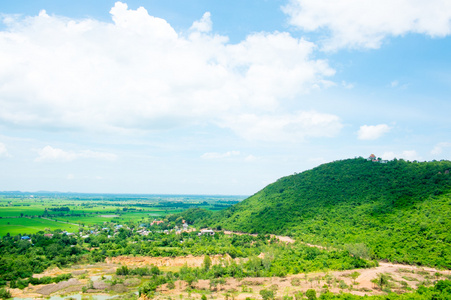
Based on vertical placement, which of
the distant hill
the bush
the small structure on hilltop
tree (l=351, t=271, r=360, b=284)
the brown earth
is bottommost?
the brown earth

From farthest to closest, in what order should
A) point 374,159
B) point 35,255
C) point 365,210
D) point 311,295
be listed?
point 374,159 → point 365,210 → point 35,255 → point 311,295

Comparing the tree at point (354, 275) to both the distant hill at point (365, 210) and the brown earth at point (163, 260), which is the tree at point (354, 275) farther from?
the brown earth at point (163, 260)

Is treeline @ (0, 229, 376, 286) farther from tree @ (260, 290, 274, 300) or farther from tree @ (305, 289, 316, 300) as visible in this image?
tree @ (305, 289, 316, 300)

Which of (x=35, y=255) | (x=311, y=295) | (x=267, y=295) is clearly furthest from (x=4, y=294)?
(x=311, y=295)

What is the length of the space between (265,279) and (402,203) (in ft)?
115

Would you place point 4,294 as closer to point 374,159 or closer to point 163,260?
point 163,260

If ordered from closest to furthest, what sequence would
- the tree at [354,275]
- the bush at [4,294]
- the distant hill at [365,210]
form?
1. the bush at [4,294]
2. the tree at [354,275]
3. the distant hill at [365,210]

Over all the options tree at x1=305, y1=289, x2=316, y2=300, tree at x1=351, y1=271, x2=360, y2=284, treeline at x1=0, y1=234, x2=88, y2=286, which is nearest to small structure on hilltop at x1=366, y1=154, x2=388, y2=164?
tree at x1=351, y1=271, x2=360, y2=284

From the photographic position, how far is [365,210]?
62.0m

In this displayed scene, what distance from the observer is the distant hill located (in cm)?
4806

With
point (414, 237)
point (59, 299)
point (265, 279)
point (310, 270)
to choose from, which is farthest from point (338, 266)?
point (59, 299)

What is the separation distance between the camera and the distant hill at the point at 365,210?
→ 4806cm

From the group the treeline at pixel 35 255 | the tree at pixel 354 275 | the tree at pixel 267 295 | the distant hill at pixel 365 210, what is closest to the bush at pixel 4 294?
the treeline at pixel 35 255

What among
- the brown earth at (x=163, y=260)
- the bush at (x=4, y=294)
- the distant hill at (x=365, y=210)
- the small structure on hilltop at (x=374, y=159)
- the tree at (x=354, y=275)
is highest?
the small structure on hilltop at (x=374, y=159)
